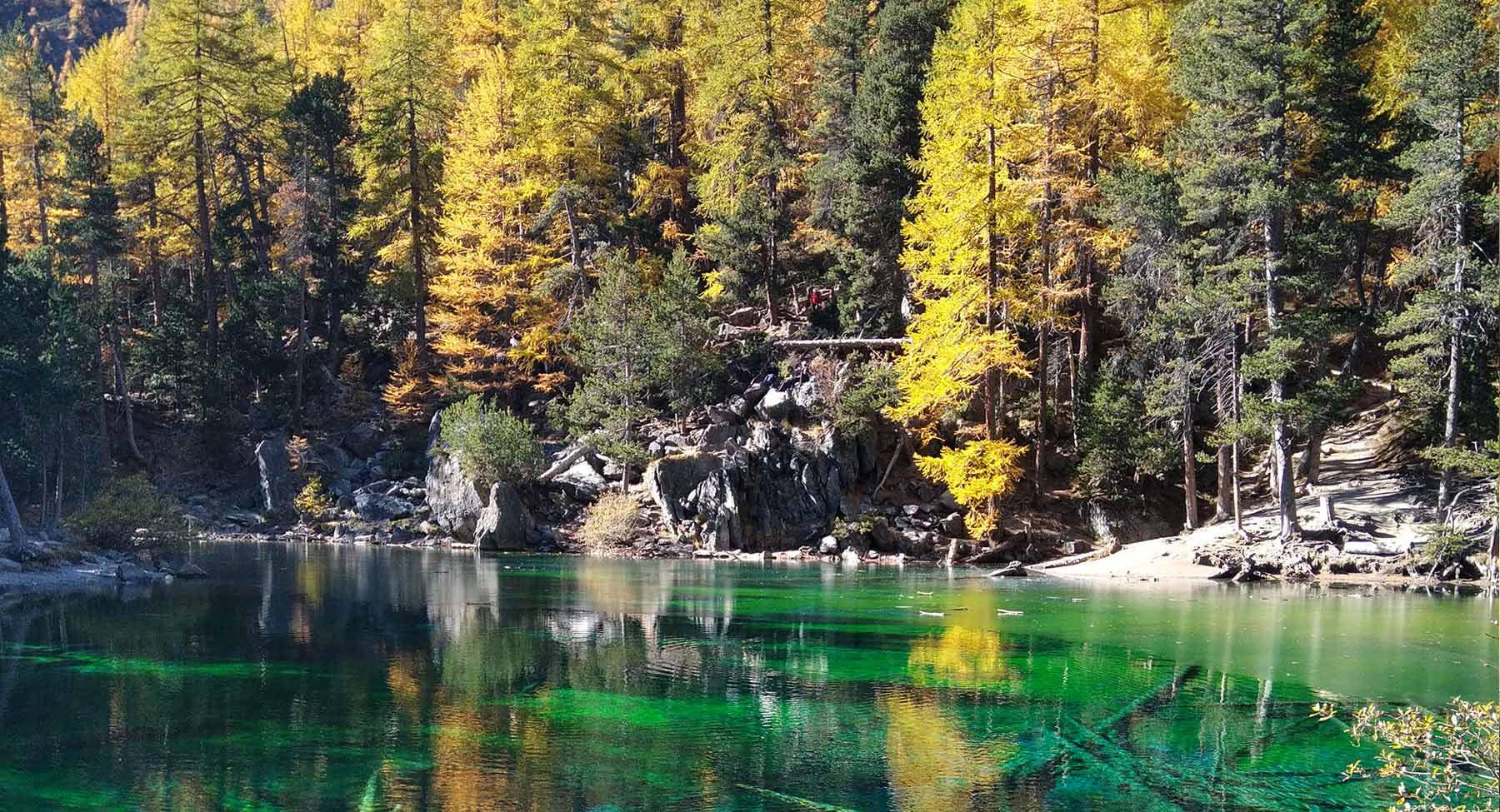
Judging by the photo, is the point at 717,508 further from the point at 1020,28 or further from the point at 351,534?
the point at 1020,28

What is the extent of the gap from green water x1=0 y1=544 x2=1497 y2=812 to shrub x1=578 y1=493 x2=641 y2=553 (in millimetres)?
11471

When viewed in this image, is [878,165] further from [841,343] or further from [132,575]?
[132,575]

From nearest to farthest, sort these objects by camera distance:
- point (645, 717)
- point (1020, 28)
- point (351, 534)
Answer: point (645, 717)
point (1020, 28)
point (351, 534)

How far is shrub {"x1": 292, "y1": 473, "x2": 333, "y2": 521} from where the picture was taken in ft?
142

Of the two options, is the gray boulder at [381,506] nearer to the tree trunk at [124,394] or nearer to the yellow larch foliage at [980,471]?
the tree trunk at [124,394]

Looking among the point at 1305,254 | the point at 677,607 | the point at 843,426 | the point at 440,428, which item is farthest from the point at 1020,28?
the point at 440,428

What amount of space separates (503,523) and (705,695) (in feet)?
80.9

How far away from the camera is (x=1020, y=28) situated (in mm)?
35219

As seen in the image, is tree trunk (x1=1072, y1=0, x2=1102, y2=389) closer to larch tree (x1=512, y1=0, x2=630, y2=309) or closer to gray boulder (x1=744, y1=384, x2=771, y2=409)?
gray boulder (x1=744, y1=384, x2=771, y2=409)

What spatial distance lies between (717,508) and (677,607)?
13166 millimetres

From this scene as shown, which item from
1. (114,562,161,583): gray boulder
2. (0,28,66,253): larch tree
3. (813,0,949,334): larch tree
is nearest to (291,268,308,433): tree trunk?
(0,28,66,253): larch tree

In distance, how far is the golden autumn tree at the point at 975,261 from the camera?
3406 centimetres

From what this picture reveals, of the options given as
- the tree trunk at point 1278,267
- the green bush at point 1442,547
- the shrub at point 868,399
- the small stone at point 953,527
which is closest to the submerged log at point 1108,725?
the green bush at point 1442,547

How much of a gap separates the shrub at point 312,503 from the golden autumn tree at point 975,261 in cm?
2179
